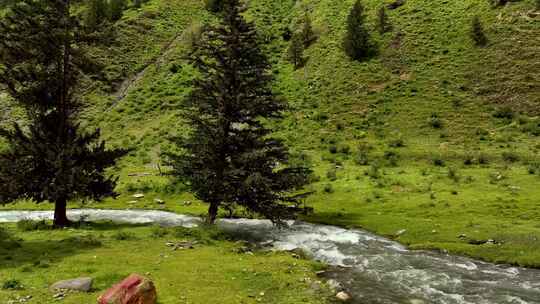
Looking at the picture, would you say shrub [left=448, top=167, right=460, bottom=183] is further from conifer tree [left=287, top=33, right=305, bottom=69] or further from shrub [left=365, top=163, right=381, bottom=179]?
conifer tree [left=287, top=33, right=305, bottom=69]

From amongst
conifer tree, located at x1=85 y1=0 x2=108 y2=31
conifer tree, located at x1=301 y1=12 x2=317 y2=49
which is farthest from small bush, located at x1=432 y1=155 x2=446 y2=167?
conifer tree, located at x1=85 y1=0 x2=108 y2=31

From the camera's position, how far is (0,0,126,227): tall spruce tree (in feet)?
93.7

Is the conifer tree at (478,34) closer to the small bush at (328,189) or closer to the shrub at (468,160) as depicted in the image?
the shrub at (468,160)

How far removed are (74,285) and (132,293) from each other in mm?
3906

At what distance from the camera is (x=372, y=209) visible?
124ft

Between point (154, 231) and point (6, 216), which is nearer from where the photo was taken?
point (154, 231)

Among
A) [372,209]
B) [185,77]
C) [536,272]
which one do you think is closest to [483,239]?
[536,272]

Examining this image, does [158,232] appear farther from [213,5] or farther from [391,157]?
[213,5]

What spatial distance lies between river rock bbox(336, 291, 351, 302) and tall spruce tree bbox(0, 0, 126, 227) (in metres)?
17.7

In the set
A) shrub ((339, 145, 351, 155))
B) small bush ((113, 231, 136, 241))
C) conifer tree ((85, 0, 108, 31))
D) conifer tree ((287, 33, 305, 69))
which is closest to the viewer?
small bush ((113, 231, 136, 241))

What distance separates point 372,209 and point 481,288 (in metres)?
17.2

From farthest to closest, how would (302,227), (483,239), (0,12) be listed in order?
(0,12) → (302,227) → (483,239)

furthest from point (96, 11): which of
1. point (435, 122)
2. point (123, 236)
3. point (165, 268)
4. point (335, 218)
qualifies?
point (165, 268)

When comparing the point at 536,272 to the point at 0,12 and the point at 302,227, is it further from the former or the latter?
the point at 0,12
